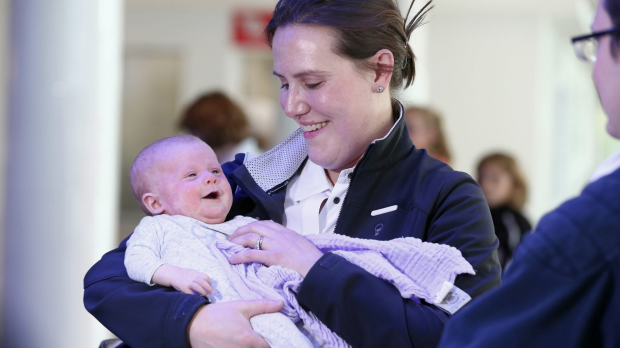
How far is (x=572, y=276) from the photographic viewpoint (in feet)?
3.12

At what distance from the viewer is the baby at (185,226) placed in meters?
1.72

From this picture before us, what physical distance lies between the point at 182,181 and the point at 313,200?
388 mm

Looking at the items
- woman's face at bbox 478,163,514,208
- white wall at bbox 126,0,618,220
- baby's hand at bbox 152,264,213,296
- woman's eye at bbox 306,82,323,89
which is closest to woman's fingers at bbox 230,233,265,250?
baby's hand at bbox 152,264,213,296

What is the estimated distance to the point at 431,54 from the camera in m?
9.76

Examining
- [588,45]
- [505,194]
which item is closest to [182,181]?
[588,45]

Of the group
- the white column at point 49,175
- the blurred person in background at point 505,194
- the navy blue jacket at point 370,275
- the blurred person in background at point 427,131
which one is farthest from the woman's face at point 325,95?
the blurred person in background at point 505,194

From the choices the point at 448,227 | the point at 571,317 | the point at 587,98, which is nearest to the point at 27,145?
the point at 448,227

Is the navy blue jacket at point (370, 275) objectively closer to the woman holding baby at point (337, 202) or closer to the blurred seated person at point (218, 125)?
the woman holding baby at point (337, 202)

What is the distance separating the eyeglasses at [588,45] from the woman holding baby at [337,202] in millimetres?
696

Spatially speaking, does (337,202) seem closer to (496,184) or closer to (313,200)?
(313,200)

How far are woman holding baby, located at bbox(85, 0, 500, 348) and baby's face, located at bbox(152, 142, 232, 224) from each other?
0.27 feet

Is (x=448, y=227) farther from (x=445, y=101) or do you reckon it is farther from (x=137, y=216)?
(x=137, y=216)

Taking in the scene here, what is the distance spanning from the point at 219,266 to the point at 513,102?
8.48 meters

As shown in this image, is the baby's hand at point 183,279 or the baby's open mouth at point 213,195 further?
the baby's open mouth at point 213,195
